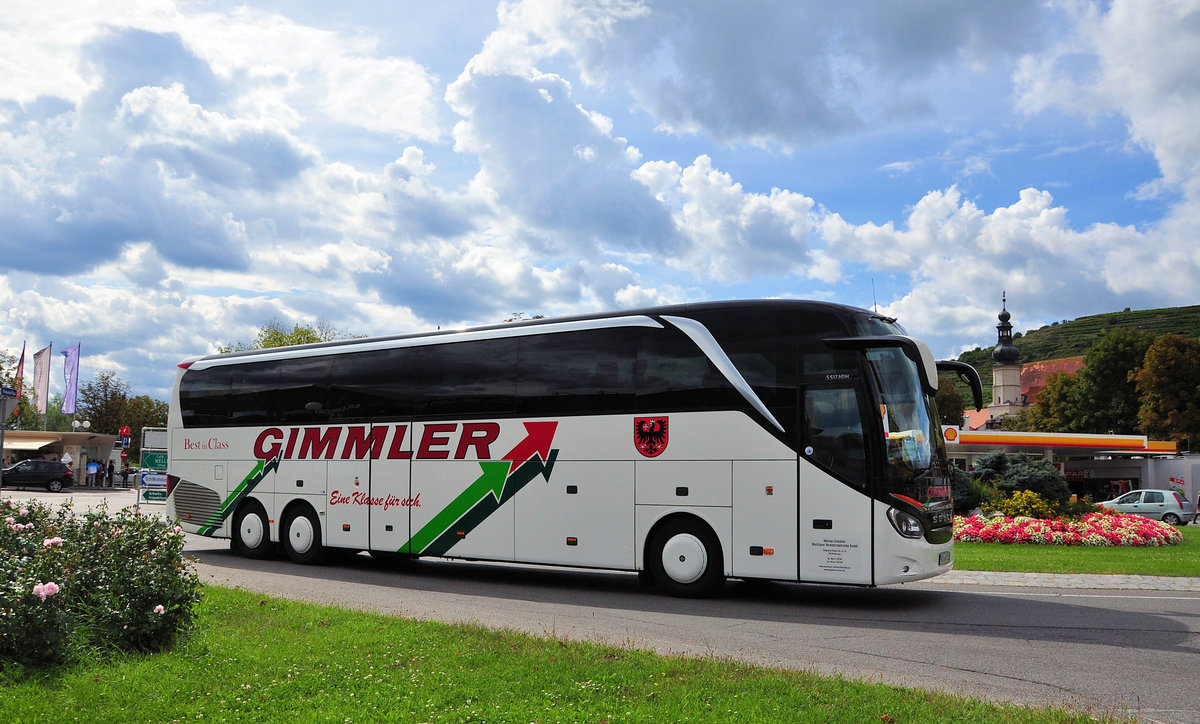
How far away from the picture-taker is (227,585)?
41.7ft

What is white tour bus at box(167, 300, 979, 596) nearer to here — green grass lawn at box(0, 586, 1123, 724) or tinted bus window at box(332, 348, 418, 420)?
tinted bus window at box(332, 348, 418, 420)

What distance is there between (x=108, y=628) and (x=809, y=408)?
7792 millimetres

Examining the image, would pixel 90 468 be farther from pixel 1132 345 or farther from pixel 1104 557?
pixel 1132 345

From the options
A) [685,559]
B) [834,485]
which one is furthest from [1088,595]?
[685,559]

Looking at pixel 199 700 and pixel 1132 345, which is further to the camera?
pixel 1132 345

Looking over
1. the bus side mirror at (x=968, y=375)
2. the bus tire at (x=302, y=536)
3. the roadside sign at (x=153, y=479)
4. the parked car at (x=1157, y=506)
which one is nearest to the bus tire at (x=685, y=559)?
the bus side mirror at (x=968, y=375)

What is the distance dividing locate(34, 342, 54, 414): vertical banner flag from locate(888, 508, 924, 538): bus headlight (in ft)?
186

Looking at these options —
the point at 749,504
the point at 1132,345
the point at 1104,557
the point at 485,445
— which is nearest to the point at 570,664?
the point at 749,504

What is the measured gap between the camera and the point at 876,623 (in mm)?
10625

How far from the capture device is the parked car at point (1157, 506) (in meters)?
38.2

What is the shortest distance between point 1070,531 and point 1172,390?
5236 centimetres

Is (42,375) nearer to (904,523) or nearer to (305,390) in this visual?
(305,390)

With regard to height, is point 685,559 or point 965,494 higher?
point 965,494

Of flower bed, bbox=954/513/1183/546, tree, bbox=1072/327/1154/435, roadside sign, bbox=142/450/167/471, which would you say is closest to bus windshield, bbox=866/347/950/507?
flower bed, bbox=954/513/1183/546
